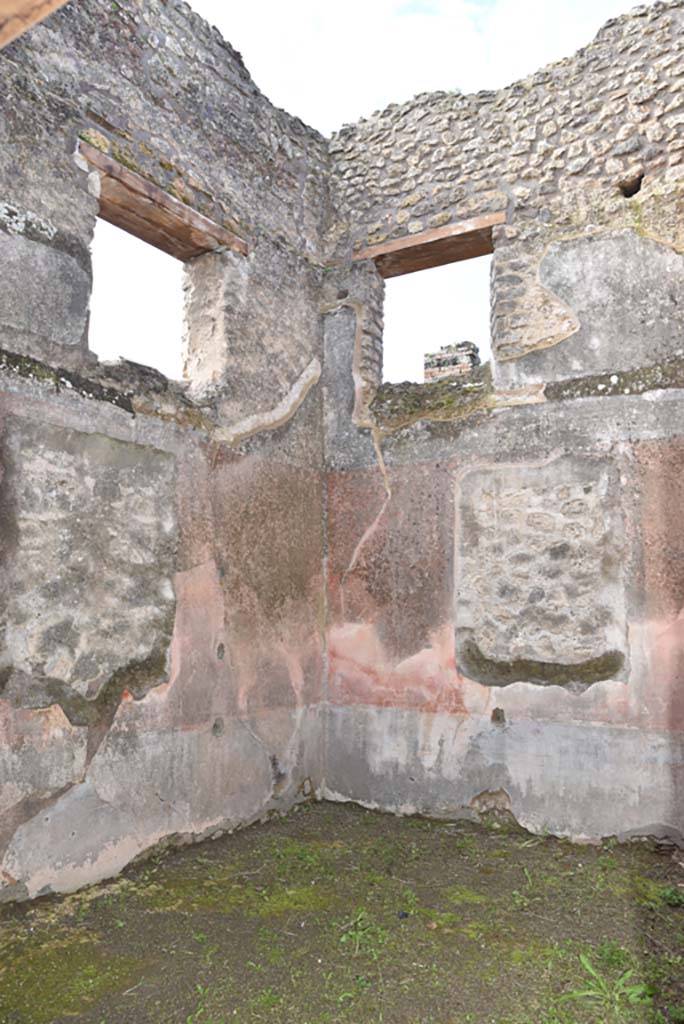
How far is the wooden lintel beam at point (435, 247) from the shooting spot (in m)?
4.62

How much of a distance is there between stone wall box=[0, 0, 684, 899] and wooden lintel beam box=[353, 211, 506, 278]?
8 centimetres

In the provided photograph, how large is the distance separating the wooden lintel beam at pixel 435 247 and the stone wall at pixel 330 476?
0.26 ft

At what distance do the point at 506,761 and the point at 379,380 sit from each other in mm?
2483

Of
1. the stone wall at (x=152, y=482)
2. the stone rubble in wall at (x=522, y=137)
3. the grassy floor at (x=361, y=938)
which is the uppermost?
the stone rubble in wall at (x=522, y=137)

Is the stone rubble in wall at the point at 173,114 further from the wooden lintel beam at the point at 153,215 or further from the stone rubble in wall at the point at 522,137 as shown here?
the stone rubble in wall at the point at 522,137

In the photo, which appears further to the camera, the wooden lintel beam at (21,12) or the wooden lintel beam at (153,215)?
the wooden lintel beam at (153,215)

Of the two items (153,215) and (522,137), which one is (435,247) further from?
(153,215)

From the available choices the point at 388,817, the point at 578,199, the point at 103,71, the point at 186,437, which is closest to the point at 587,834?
the point at 388,817

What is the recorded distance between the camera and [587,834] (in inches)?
149

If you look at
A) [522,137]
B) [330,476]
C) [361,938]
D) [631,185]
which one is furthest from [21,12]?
[522,137]

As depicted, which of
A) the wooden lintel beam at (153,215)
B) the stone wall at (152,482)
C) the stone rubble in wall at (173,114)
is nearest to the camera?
the stone wall at (152,482)

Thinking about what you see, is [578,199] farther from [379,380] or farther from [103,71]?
[103,71]

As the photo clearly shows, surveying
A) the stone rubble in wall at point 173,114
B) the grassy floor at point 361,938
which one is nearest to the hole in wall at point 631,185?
the stone rubble in wall at point 173,114

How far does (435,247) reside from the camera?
484cm
